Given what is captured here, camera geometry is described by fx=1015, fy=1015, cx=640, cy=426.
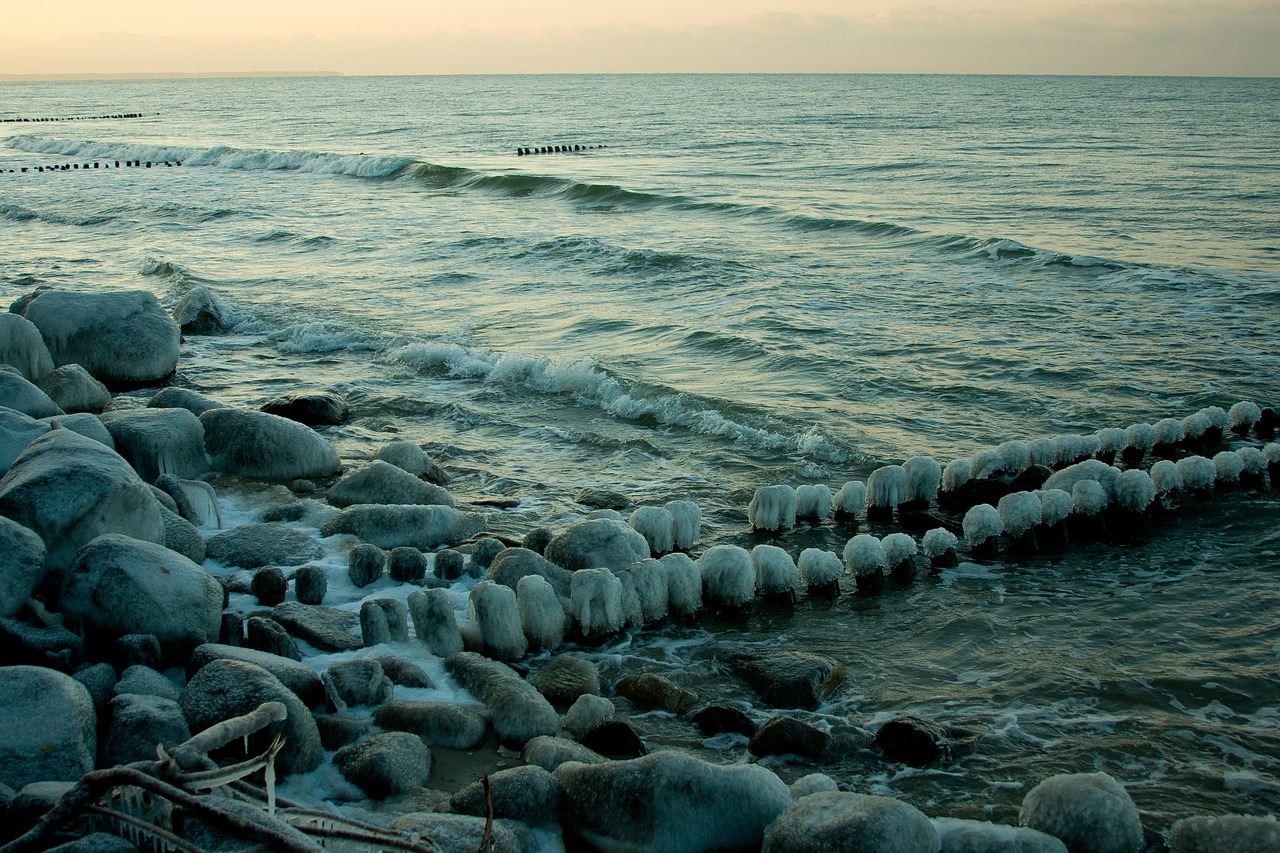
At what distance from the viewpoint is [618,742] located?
4.71 m

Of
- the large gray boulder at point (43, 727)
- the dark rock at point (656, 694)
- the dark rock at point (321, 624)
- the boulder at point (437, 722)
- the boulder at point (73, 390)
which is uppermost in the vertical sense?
the boulder at point (73, 390)

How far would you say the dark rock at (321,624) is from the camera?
549cm

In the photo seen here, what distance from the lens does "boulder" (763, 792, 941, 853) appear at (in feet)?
11.5

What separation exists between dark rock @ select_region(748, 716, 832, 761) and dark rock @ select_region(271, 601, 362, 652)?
2281 millimetres

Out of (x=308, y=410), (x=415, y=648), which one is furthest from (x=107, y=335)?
(x=415, y=648)

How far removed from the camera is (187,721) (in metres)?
4.23

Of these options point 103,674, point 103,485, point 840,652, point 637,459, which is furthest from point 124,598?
point 637,459

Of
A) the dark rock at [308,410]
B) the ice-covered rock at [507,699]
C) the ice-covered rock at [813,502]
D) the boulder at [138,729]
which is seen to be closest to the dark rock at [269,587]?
the ice-covered rock at [507,699]

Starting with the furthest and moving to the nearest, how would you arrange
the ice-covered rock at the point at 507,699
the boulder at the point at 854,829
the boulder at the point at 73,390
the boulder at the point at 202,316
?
1. the boulder at the point at 202,316
2. the boulder at the point at 73,390
3. the ice-covered rock at the point at 507,699
4. the boulder at the point at 854,829

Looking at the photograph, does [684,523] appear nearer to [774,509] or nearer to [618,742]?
[774,509]

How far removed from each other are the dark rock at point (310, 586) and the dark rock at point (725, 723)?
2.57m

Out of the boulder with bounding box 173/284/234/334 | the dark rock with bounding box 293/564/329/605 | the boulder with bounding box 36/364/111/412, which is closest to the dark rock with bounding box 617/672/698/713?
the dark rock with bounding box 293/564/329/605

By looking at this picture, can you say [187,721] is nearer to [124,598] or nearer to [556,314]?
[124,598]

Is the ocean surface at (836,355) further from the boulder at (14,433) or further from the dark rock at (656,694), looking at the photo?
the boulder at (14,433)
